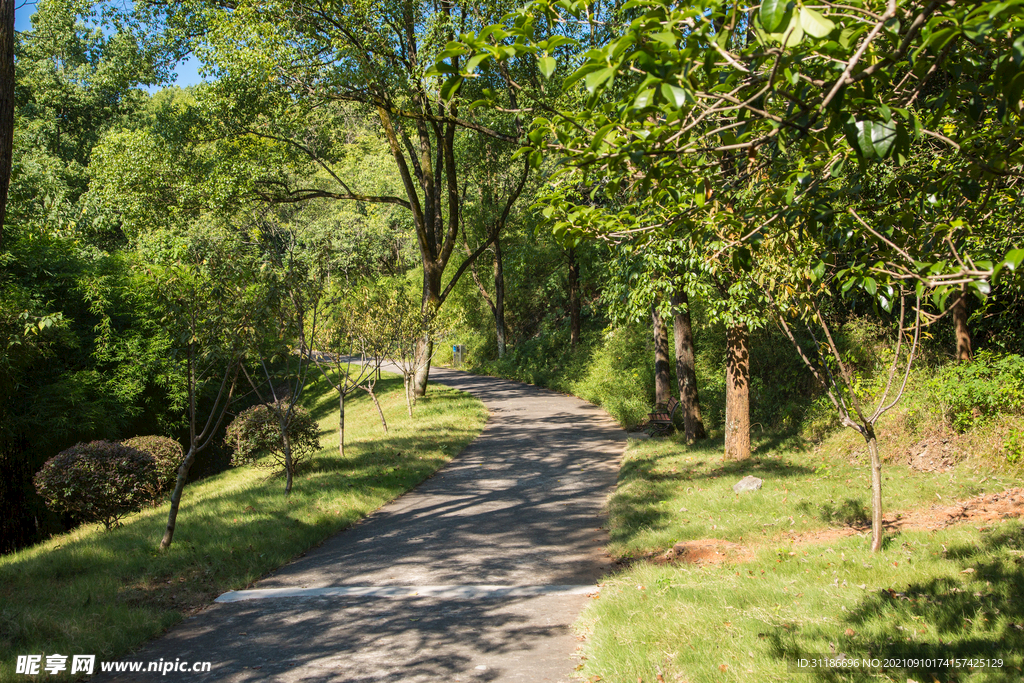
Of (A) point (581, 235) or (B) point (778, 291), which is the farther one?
(B) point (778, 291)

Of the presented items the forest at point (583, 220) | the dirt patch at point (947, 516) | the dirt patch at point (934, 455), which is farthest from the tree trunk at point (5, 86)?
the dirt patch at point (934, 455)

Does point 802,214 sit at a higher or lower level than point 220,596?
higher

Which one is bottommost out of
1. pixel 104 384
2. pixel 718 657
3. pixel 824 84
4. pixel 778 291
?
pixel 718 657

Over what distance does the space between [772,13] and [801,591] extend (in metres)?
4.60

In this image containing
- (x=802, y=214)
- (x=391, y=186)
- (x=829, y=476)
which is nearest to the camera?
(x=802, y=214)

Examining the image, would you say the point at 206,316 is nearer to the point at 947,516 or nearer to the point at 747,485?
the point at 747,485

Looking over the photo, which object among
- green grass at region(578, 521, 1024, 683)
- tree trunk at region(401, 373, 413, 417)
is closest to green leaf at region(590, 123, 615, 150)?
green grass at region(578, 521, 1024, 683)

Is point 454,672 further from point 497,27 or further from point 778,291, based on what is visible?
point 778,291

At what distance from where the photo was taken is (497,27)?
3.17 m

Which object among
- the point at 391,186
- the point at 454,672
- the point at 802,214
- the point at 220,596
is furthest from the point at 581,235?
the point at 391,186

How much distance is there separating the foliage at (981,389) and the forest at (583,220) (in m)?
0.05

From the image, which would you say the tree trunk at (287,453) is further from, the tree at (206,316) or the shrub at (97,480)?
the tree at (206,316)

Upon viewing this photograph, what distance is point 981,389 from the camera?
924 cm

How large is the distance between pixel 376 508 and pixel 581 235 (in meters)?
7.22
